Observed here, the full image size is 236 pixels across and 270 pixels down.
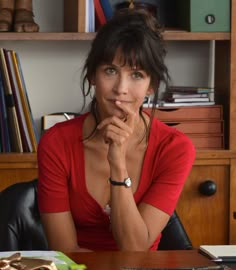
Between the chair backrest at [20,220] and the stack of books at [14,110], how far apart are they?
0.93 m

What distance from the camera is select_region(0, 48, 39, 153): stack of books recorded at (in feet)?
9.28

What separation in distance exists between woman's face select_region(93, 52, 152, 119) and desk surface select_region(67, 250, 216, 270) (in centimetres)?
44

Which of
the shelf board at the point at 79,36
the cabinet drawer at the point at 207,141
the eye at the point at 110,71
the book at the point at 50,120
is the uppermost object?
the shelf board at the point at 79,36

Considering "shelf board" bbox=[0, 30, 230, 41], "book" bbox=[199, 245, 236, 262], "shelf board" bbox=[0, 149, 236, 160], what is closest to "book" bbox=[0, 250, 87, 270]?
"book" bbox=[199, 245, 236, 262]

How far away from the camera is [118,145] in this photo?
6.19 feet

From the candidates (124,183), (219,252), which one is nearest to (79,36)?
(124,183)

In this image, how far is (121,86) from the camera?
180 centimetres

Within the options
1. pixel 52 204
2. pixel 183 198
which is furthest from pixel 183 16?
pixel 52 204

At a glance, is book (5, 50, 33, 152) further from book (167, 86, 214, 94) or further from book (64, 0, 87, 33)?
book (167, 86, 214, 94)

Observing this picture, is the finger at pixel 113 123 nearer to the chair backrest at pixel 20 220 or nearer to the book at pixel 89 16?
the chair backrest at pixel 20 220

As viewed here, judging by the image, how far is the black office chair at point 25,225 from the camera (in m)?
1.84

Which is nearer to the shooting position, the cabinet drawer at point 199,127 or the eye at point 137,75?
the eye at point 137,75

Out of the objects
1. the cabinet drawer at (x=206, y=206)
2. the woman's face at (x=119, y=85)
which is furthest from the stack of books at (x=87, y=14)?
the woman's face at (x=119, y=85)

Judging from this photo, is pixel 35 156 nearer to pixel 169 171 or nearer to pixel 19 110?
pixel 19 110
